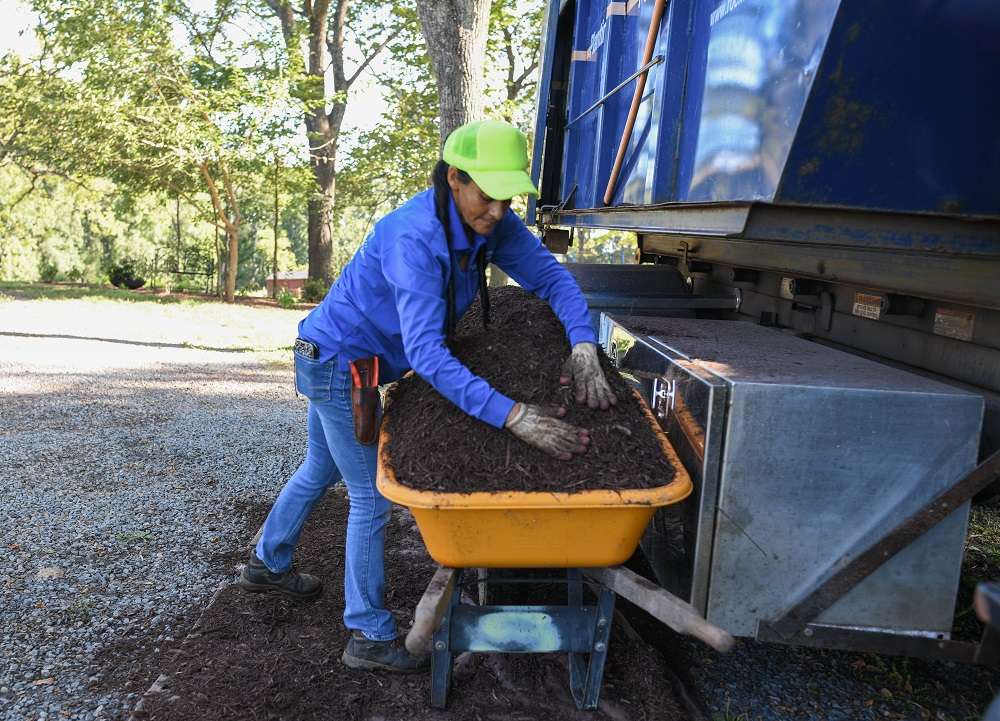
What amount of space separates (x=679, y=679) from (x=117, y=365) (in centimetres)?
899

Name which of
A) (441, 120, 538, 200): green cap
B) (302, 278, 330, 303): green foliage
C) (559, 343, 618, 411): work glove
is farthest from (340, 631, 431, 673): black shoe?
(302, 278, 330, 303): green foliage

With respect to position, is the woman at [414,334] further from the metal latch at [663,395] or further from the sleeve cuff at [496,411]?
the metal latch at [663,395]

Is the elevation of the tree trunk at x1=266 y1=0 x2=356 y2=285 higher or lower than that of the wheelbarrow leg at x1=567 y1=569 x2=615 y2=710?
higher

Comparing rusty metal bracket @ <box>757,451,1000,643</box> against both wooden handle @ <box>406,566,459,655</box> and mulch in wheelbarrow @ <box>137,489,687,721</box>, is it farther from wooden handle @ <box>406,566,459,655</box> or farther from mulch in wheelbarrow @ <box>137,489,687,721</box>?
wooden handle @ <box>406,566,459,655</box>

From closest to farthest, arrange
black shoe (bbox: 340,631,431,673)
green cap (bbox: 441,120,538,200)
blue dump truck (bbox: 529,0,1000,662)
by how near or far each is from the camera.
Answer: blue dump truck (bbox: 529,0,1000,662)
green cap (bbox: 441,120,538,200)
black shoe (bbox: 340,631,431,673)

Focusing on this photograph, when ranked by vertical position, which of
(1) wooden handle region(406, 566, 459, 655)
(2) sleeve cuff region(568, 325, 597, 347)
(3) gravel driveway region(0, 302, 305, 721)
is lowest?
(3) gravel driveway region(0, 302, 305, 721)

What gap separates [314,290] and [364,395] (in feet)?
64.3

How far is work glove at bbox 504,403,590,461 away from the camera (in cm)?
248

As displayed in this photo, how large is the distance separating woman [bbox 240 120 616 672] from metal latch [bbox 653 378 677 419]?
237 mm

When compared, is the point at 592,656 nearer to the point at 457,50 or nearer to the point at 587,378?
the point at 587,378

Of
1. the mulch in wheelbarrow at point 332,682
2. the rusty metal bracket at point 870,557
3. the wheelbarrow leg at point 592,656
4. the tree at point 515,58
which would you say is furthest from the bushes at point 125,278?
the rusty metal bracket at point 870,557

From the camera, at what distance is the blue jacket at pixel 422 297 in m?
2.54

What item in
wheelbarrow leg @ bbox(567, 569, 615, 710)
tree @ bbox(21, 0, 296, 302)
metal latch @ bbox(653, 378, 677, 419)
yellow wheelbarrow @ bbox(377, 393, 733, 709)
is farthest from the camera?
tree @ bbox(21, 0, 296, 302)

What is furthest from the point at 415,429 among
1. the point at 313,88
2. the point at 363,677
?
the point at 313,88
